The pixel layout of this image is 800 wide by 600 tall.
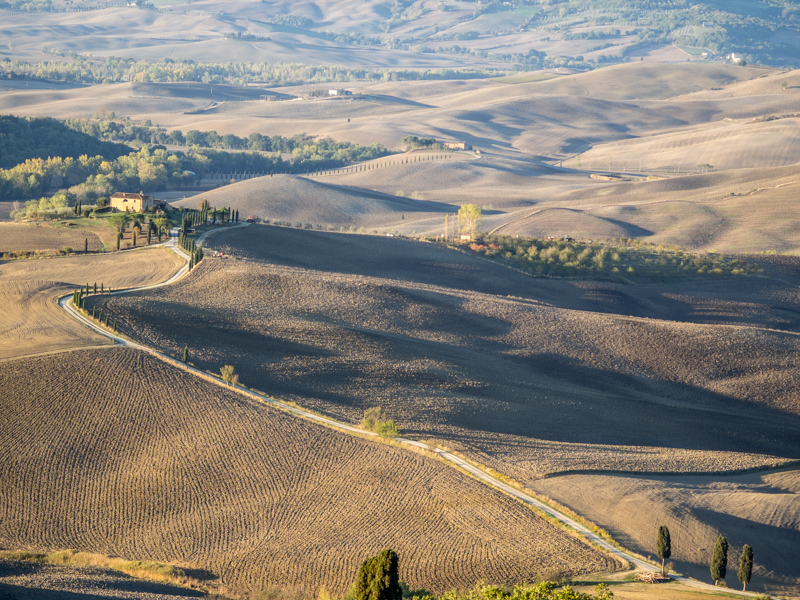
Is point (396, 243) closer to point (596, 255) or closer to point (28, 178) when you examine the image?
point (596, 255)

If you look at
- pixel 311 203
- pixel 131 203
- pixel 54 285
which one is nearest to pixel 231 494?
pixel 54 285

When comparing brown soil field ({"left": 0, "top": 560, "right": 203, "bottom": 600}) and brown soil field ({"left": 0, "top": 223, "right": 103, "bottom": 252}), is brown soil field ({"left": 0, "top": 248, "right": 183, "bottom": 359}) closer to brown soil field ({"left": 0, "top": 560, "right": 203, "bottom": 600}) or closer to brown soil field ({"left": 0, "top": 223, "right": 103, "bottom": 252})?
brown soil field ({"left": 0, "top": 223, "right": 103, "bottom": 252})

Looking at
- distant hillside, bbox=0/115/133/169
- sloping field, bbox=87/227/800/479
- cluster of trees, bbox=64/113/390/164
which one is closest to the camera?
sloping field, bbox=87/227/800/479

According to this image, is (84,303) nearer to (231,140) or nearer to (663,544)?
(663,544)

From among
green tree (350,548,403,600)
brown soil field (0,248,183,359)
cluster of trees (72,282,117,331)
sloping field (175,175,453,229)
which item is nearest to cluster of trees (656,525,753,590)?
green tree (350,548,403,600)

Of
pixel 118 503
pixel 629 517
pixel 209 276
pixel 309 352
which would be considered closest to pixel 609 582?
pixel 629 517
